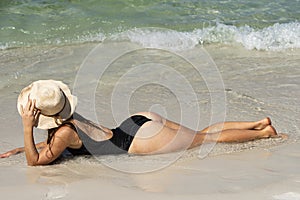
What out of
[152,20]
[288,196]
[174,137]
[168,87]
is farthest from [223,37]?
[288,196]

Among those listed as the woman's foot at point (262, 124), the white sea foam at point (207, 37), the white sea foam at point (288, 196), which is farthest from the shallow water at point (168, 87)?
the white sea foam at point (288, 196)

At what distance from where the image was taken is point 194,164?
13.2 ft

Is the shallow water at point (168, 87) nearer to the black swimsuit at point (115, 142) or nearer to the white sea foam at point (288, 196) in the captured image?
the black swimsuit at point (115, 142)

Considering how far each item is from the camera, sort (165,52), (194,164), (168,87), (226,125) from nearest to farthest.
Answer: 1. (194,164)
2. (226,125)
3. (168,87)
4. (165,52)

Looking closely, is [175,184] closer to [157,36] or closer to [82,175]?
[82,175]

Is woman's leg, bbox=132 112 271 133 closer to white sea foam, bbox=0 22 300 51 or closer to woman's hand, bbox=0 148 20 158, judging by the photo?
woman's hand, bbox=0 148 20 158

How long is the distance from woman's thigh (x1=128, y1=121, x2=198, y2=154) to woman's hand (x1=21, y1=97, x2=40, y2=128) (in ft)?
2.53

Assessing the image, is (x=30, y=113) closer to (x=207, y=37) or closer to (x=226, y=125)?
(x=226, y=125)

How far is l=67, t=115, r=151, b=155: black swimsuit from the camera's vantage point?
13.7 feet

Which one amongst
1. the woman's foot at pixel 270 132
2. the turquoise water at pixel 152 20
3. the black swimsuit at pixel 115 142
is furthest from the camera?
the turquoise water at pixel 152 20

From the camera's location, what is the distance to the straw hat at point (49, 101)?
3830 millimetres

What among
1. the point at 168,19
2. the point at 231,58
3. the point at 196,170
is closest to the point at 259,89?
the point at 231,58

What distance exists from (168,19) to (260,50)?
1907mm

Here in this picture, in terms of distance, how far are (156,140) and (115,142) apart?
0.31 metres
